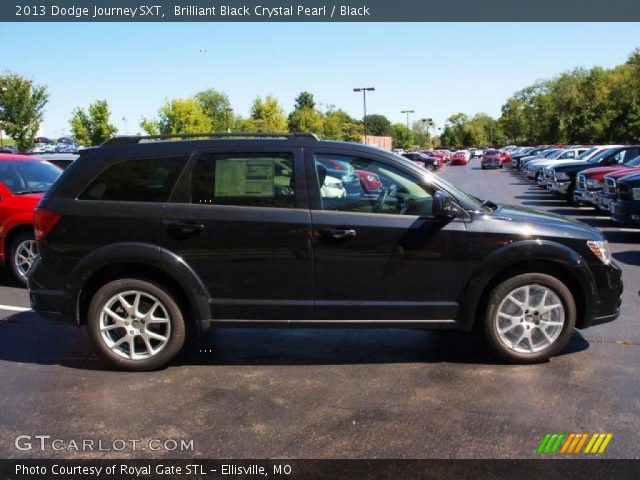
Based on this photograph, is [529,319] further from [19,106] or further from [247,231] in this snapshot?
[19,106]

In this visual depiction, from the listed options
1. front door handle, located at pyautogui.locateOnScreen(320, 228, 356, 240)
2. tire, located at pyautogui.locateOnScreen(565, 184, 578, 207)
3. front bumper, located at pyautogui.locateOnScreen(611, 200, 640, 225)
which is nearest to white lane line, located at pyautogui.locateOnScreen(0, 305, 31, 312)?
front door handle, located at pyautogui.locateOnScreen(320, 228, 356, 240)

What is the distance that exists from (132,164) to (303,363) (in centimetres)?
212

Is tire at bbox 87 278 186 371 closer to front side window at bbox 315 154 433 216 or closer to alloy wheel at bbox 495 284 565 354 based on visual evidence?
front side window at bbox 315 154 433 216

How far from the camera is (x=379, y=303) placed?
4.42 m

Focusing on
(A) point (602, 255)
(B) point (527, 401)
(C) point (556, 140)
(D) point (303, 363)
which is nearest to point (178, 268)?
(D) point (303, 363)

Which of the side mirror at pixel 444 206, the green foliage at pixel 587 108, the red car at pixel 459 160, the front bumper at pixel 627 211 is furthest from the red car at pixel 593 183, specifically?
the red car at pixel 459 160

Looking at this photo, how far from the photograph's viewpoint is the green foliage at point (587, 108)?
5306 centimetres

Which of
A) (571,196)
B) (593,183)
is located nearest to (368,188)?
(593,183)

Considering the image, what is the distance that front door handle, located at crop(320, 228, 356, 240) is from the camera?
434 centimetres

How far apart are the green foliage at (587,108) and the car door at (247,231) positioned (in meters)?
54.1

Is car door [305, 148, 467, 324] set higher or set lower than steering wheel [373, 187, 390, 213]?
lower

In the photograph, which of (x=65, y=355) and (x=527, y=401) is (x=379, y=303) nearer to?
(x=527, y=401)

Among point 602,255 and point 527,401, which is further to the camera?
point 602,255

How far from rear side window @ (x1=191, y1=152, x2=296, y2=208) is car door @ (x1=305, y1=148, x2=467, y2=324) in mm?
198
